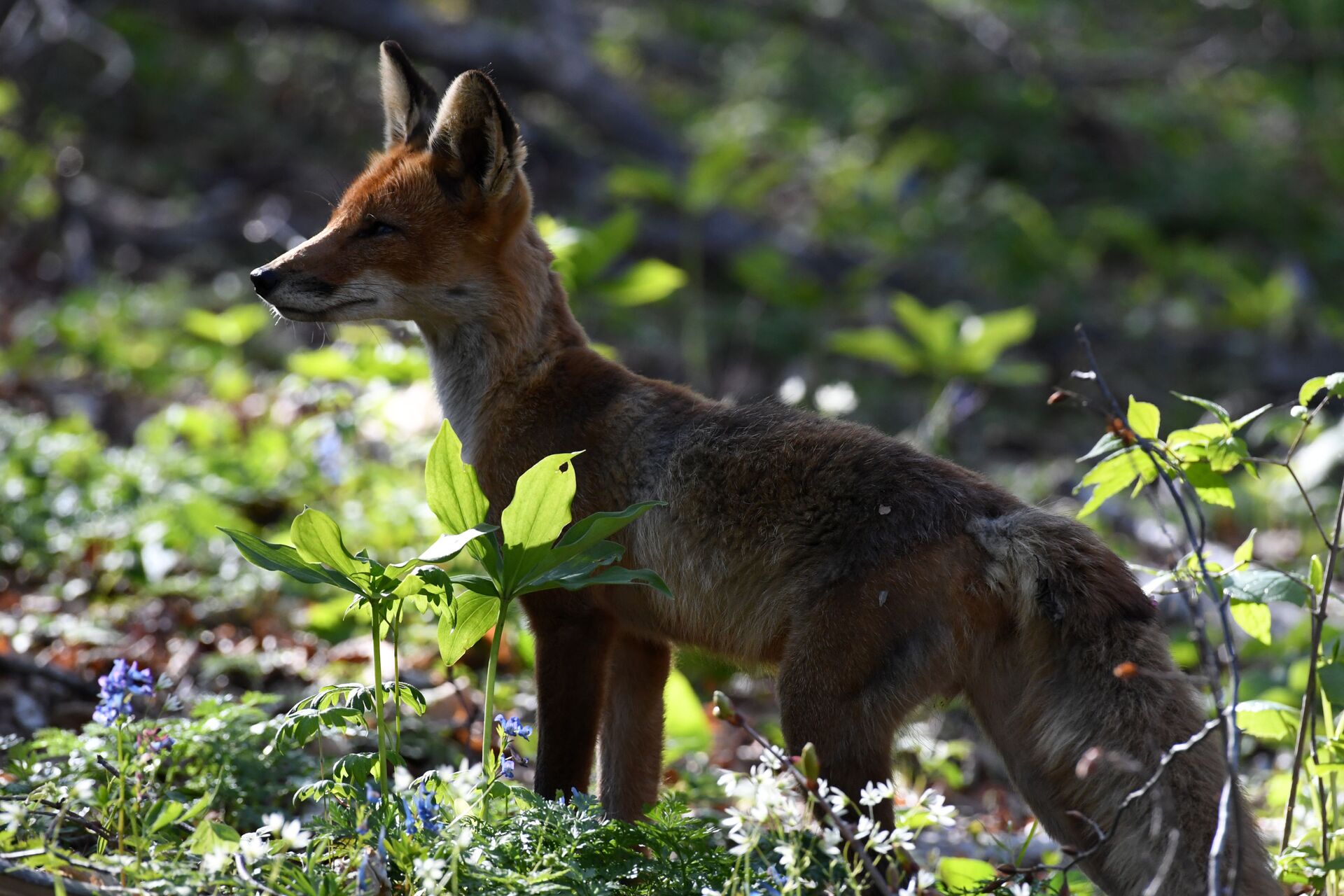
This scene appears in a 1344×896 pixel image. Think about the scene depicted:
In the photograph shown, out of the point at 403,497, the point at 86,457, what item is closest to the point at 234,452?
the point at 86,457

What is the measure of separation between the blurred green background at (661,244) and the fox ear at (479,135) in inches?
64.7

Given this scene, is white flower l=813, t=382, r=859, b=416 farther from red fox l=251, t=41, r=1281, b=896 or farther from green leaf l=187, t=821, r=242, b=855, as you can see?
green leaf l=187, t=821, r=242, b=855

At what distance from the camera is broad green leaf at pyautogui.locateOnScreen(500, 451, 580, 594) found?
3.02 metres

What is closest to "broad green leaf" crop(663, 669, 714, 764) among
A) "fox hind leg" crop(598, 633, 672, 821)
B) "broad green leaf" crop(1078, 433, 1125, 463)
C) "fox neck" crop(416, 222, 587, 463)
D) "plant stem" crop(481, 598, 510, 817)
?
"fox hind leg" crop(598, 633, 672, 821)

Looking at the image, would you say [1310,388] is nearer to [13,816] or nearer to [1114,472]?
[1114,472]

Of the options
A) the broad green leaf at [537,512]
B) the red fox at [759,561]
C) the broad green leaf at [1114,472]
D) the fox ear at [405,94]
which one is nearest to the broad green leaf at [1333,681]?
the red fox at [759,561]

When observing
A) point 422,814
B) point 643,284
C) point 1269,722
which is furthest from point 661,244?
point 422,814

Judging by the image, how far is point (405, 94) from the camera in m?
4.93

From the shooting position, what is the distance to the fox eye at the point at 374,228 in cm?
448

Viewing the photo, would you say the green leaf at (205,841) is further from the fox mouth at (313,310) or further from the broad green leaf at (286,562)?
the fox mouth at (313,310)

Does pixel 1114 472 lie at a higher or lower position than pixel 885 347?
lower

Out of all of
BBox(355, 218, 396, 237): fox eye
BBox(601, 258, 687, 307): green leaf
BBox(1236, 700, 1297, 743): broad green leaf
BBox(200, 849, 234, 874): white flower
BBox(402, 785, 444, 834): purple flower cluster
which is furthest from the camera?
BBox(601, 258, 687, 307): green leaf

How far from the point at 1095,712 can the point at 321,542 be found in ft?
6.99

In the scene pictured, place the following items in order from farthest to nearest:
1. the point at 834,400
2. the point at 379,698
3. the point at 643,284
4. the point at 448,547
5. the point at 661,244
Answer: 1. the point at 661,244
2. the point at 643,284
3. the point at 834,400
4. the point at 379,698
5. the point at 448,547
